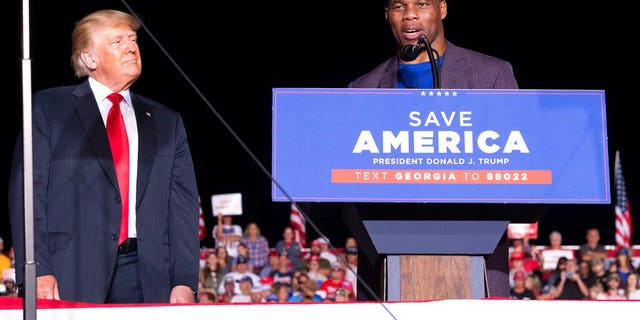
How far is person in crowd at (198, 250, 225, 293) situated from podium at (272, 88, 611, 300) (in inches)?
293

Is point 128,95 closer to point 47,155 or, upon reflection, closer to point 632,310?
point 47,155

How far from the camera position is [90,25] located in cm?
275

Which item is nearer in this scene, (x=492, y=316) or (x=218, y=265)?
(x=492, y=316)

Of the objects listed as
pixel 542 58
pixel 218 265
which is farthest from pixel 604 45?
pixel 218 265

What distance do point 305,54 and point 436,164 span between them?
1316 centimetres

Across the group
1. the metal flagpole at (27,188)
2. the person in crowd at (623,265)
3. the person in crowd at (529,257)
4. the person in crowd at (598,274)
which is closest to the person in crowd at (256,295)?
the person in crowd at (529,257)

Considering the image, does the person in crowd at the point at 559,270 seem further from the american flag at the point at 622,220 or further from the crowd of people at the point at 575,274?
the american flag at the point at 622,220

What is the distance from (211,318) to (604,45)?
1349 cm

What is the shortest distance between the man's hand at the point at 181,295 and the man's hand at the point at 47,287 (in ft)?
1.00

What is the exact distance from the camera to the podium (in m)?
2.37

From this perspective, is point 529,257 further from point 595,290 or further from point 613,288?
point 613,288

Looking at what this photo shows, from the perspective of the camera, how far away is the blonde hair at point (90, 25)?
2.75 metres

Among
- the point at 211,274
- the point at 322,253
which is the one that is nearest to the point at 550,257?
the point at 322,253

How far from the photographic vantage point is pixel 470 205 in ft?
8.14
